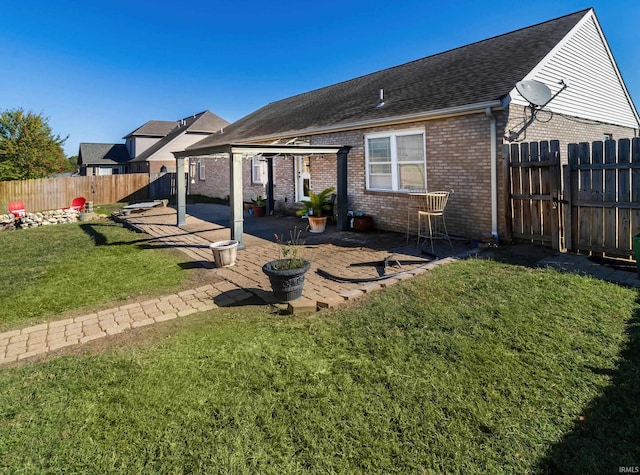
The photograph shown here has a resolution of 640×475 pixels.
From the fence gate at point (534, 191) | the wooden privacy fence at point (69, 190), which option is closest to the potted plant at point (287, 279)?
the fence gate at point (534, 191)

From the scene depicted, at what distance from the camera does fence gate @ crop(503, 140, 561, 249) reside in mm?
7113

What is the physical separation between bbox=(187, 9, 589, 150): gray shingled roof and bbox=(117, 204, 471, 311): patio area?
318 centimetres

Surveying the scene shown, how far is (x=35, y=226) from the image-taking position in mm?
15008

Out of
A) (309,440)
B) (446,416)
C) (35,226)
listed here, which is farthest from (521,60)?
(35,226)

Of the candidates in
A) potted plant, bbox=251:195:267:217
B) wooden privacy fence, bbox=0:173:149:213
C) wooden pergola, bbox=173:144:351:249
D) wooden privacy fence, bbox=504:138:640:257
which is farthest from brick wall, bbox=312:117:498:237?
wooden privacy fence, bbox=0:173:149:213

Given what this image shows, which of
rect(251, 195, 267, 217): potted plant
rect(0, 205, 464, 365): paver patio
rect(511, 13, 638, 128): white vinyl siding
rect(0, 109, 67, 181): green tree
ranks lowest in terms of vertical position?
rect(0, 205, 464, 365): paver patio

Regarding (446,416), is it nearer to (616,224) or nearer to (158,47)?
(616,224)

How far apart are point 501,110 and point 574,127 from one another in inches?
170

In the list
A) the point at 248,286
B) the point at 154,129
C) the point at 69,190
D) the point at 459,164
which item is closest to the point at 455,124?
→ the point at 459,164

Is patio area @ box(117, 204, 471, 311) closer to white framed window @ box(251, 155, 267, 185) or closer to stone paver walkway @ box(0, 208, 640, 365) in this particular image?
stone paver walkway @ box(0, 208, 640, 365)

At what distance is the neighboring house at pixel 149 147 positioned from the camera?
37062mm

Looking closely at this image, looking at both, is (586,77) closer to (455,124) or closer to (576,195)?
(455,124)

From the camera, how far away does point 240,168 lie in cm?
866

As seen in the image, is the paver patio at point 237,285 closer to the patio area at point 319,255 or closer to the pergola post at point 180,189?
the patio area at point 319,255
